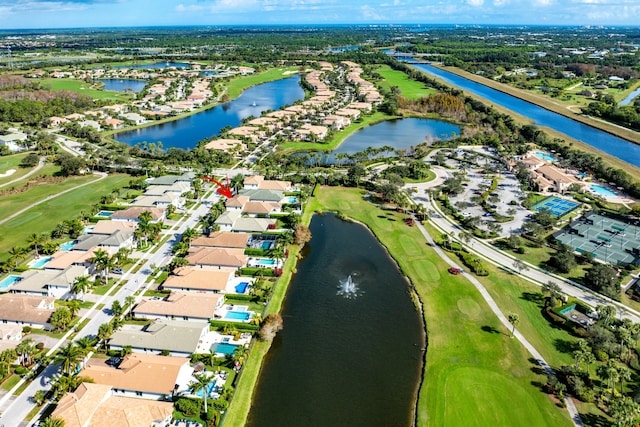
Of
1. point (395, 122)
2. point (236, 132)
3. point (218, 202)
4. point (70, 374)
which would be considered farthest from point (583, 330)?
point (395, 122)

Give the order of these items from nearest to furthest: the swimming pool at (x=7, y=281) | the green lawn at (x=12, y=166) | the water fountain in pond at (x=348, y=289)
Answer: the swimming pool at (x=7, y=281)
the water fountain in pond at (x=348, y=289)
the green lawn at (x=12, y=166)

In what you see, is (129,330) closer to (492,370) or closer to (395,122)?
(492,370)

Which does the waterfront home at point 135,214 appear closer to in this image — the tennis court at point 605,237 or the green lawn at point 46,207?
the green lawn at point 46,207

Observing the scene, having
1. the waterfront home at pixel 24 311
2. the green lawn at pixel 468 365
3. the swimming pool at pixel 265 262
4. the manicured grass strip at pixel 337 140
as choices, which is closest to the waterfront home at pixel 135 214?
the swimming pool at pixel 265 262

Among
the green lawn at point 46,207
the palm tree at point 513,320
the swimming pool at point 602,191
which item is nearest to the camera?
the palm tree at point 513,320

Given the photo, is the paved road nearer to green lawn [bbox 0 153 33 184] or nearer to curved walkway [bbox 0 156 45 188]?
curved walkway [bbox 0 156 45 188]
